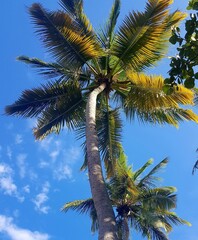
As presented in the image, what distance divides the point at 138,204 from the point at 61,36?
11295 millimetres

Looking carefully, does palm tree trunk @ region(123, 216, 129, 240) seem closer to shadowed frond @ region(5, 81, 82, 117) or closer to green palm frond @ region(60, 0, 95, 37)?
shadowed frond @ region(5, 81, 82, 117)

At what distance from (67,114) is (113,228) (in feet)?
22.7

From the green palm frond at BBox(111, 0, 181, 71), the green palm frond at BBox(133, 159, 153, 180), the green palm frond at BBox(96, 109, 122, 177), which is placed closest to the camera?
the green palm frond at BBox(111, 0, 181, 71)

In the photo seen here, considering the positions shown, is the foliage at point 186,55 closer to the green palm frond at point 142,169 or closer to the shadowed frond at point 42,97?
the shadowed frond at point 42,97

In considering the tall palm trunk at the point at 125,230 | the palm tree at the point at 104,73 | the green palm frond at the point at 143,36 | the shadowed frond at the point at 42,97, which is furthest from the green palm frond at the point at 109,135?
the tall palm trunk at the point at 125,230

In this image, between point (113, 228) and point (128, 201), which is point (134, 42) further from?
point (128, 201)

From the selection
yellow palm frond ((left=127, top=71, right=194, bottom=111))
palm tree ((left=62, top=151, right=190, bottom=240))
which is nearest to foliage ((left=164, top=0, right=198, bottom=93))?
yellow palm frond ((left=127, top=71, right=194, bottom=111))

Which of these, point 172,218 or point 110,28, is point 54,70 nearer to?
point 110,28

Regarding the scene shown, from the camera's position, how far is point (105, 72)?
1289 cm

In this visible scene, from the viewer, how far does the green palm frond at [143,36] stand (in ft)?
37.6

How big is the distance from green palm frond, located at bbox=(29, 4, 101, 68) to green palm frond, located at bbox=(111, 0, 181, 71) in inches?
32.8

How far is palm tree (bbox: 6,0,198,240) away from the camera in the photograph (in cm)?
1181

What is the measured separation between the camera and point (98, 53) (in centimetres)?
1241

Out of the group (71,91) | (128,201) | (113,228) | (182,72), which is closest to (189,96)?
(71,91)
